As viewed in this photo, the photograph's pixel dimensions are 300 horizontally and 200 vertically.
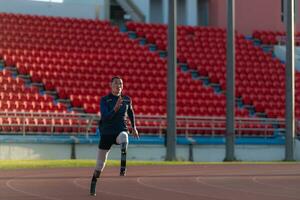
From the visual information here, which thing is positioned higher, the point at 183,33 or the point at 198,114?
the point at 183,33

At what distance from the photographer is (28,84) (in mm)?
31984

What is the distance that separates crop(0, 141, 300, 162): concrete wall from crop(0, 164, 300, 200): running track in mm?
7875

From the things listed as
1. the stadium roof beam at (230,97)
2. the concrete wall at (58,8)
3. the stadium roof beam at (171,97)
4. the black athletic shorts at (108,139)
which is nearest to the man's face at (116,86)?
the black athletic shorts at (108,139)

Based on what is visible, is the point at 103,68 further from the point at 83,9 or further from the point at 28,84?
the point at 83,9

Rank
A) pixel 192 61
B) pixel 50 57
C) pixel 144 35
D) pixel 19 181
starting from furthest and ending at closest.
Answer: pixel 144 35 < pixel 192 61 < pixel 50 57 < pixel 19 181

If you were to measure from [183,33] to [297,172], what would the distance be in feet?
74.5

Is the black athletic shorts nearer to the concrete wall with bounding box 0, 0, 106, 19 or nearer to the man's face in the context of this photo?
the man's face

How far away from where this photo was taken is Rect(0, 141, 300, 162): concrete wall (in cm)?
2675

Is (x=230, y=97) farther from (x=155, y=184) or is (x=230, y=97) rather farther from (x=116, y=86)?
(x=116, y=86)

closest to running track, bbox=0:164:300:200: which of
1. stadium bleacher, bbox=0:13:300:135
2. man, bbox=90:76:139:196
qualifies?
man, bbox=90:76:139:196

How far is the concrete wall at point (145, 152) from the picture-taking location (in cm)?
2675

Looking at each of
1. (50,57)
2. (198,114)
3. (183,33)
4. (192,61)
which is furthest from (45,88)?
(183,33)

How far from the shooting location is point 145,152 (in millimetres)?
28719

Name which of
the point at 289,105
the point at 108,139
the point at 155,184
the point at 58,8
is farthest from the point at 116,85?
the point at 58,8
